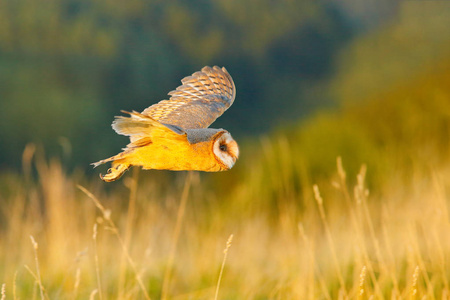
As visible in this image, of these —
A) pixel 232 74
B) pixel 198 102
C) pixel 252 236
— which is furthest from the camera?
pixel 232 74

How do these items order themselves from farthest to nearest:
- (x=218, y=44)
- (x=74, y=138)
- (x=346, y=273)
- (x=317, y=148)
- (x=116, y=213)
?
(x=218, y=44) → (x=74, y=138) → (x=317, y=148) → (x=116, y=213) → (x=346, y=273)

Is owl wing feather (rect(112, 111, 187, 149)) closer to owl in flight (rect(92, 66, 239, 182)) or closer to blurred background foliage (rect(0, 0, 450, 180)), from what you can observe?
owl in flight (rect(92, 66, 239, 182))

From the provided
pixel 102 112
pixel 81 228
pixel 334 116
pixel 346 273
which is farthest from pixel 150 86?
pixel 346 273

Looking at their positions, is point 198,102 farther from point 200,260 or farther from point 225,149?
point 200,260

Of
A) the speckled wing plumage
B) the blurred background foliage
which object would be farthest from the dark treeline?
the speckled wing plumage

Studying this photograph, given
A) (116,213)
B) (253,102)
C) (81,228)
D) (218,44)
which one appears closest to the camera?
(81,228)

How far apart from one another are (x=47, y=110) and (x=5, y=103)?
0.91 metres

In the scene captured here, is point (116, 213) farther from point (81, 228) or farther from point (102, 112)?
point (102, 112)

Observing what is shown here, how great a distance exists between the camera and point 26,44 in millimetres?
13508

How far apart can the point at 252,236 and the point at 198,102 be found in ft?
9.06

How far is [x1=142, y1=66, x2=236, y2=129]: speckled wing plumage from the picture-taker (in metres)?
1.73

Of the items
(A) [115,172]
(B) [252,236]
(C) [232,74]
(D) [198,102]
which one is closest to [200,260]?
(B) [252,236]

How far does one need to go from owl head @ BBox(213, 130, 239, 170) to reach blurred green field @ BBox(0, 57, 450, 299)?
0.48 metres

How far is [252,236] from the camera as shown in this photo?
15.5 ft
